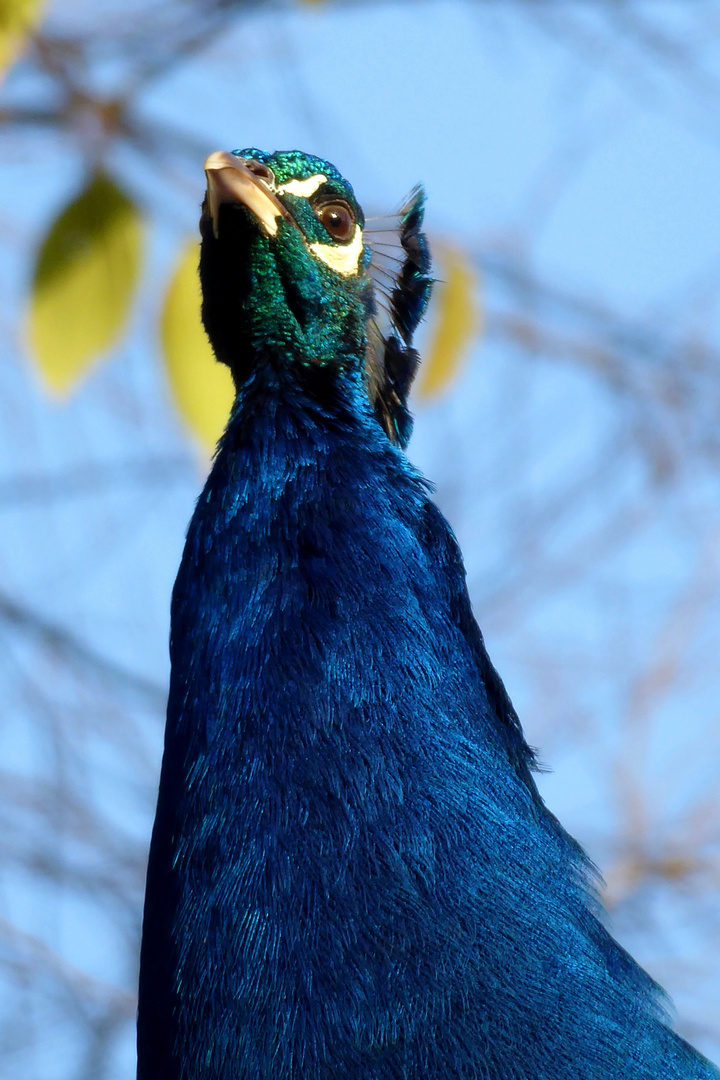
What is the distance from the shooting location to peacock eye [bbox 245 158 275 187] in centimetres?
229

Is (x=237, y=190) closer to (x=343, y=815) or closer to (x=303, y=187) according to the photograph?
(x=303, y=187)

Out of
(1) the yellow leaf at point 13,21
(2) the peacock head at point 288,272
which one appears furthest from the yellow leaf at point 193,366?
(1) the yellow leaf at point 13,21

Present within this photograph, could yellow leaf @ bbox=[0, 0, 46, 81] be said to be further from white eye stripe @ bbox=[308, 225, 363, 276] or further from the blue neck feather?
the blue neck feather

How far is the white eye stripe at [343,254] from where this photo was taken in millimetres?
2363

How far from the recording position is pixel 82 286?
2.38m

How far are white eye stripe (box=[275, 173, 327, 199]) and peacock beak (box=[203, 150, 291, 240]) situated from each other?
6 cm

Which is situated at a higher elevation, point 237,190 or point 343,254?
point 343,254

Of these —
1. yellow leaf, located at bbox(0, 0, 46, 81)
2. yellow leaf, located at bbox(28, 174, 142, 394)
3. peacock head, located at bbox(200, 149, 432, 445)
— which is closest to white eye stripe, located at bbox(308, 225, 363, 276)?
peacock head, located at bbox(200, 149, 432, 445)

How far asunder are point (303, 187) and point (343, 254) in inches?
4.7

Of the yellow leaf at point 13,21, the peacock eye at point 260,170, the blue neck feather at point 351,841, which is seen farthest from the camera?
the peacock eye at point 260,170

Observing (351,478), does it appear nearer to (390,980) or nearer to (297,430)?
(297,430)

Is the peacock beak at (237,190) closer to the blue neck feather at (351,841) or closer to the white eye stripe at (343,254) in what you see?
the white eye stripe at (343,254)

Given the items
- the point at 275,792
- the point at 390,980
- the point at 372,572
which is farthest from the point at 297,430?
the point at 390,980

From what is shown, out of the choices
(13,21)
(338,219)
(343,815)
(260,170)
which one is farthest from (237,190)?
(343,815)
